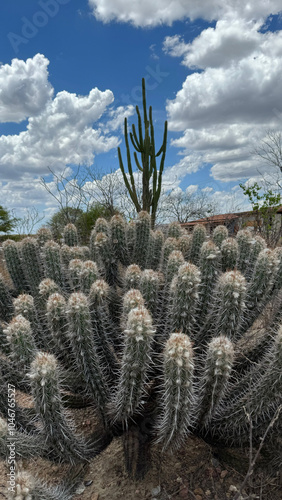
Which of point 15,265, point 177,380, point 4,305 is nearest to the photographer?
point 177,380

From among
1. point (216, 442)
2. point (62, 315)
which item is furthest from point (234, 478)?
point (62, 315)

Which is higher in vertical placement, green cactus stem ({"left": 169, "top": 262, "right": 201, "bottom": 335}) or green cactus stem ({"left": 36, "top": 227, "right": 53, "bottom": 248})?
green cactus stem ({"left": 36, "top": 227, "right": 53, "bottom": 248})

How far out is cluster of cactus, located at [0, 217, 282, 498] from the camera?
202 centimetres

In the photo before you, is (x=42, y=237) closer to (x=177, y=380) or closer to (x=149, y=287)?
(x=149, y=287)

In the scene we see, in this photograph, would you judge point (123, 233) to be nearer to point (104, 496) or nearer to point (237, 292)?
point (237, 292)

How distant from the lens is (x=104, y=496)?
2428 millimetres

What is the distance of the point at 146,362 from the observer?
2102mm

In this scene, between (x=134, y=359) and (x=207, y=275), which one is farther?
(x=207, y=275)

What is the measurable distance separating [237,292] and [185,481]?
Result: 1.42 meters

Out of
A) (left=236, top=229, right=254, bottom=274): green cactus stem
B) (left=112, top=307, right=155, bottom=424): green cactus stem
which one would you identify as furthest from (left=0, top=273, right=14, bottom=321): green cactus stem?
(left=236, top=229, right=254, bottom=274): green cactus stem

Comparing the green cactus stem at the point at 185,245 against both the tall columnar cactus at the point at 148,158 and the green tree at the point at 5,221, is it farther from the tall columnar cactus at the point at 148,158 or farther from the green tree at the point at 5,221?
the green tree at the point at 5,221

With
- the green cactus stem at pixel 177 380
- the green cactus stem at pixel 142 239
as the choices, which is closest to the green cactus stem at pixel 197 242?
the green cactus stem at pixel 142 239

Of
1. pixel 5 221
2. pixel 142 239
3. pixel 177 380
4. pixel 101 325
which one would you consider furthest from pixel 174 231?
pixel 5 221

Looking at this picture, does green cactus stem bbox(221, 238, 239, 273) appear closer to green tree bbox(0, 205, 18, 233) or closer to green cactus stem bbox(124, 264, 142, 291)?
green cactus stem bbox(124, 264, 142, 291)
